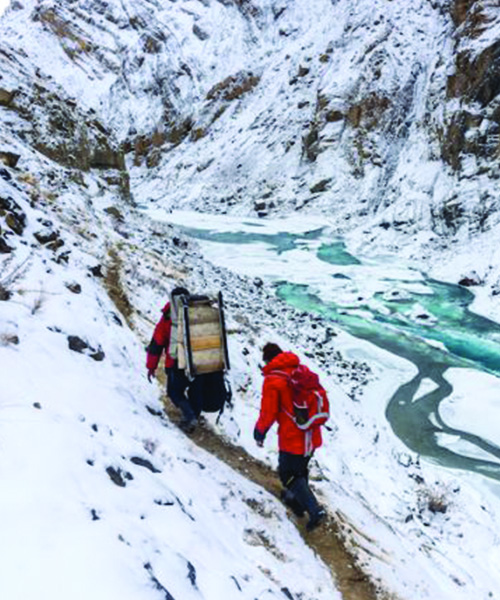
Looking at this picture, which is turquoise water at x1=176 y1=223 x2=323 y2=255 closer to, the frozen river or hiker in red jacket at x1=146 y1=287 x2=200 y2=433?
the frozen river

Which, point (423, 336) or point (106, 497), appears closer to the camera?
point (106, 497)

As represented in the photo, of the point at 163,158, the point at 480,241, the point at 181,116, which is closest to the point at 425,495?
the point at 480,241

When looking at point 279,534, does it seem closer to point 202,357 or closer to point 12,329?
point 202,357

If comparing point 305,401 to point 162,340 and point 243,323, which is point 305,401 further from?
point 243,323

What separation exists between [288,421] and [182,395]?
1407mm

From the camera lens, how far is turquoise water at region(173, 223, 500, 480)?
11.4 m

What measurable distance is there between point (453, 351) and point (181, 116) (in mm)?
68903

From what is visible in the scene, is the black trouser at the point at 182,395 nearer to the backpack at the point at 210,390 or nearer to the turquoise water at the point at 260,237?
the backpack at the point at 210,390

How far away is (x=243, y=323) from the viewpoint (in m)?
12.6

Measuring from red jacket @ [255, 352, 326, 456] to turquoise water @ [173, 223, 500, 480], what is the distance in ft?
23.6

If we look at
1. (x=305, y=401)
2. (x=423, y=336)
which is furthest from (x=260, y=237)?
(x=305, y=401)

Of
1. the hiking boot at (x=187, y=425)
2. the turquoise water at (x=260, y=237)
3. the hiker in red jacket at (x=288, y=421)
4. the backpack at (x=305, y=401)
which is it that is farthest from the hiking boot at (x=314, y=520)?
the turquoise water at (x=260, y=237)

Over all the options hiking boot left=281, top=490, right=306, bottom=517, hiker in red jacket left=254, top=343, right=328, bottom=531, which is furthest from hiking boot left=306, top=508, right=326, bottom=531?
hiking boot left=281, top=490, right=306, bottom=517

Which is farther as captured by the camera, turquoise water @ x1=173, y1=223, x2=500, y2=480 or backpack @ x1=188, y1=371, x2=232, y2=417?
turquoise water @ x1=173, y1=223, x2=500, y2=480
